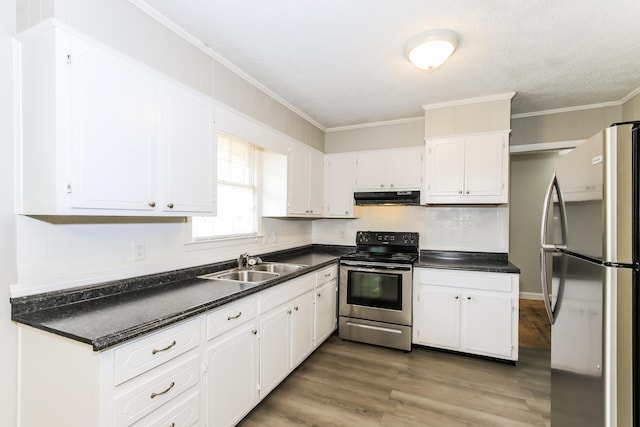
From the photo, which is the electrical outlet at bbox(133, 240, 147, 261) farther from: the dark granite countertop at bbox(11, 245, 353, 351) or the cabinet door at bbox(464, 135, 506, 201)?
the cabinet door at bbox(464, 135, 506, 201)

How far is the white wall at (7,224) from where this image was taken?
1.41 metres

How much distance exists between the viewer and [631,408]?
110 cm

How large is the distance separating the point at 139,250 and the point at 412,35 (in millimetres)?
2237

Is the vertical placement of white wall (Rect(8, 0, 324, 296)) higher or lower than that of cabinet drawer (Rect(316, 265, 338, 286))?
higher

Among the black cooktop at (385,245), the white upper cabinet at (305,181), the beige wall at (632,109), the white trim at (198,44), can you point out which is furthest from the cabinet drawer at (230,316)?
the beige wall at (632,109)

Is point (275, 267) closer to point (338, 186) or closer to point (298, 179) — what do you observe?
point (298, 179)

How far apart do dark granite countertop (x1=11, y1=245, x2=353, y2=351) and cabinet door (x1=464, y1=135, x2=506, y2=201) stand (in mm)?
2226

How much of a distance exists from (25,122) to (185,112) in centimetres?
75

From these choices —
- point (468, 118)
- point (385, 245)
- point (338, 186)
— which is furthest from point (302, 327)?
point (468, 118)

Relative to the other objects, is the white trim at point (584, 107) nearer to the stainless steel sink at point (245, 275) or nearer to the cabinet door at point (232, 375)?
the stainless steel sink at point (245, 275)

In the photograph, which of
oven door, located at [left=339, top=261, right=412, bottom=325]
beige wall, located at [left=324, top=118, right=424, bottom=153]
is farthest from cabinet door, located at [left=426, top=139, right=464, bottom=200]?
oven door, located at [left=339, top=261, right=412, bottom=325]

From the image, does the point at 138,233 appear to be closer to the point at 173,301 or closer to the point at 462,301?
the point at 173,301

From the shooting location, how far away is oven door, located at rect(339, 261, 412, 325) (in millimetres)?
3176

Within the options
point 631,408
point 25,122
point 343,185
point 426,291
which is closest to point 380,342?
point 426,291
